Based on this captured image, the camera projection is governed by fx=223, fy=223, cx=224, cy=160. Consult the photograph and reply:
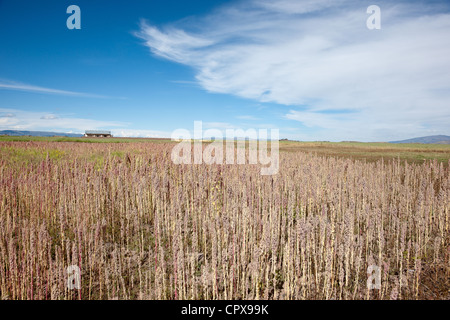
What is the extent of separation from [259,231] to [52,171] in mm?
9271

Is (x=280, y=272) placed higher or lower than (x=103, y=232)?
lower

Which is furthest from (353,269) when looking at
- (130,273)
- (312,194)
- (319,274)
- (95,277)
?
(95,277)

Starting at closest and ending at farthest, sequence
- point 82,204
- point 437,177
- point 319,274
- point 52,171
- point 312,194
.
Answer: point 319,274 < point 82,204 < point 312,194 < point 52,171 < point 437,177

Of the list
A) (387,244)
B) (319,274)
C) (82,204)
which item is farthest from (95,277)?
(387,244)

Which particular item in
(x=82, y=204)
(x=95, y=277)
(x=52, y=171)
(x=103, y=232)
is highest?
(x=52, y=171)

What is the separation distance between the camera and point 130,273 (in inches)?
170

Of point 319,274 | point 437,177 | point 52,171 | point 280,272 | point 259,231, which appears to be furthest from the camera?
point 437,177

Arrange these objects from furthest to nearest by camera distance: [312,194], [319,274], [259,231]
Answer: [312,194] → [259,231] → [319,274]
